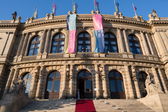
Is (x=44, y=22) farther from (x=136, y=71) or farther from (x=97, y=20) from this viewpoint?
(x=136, y=71)

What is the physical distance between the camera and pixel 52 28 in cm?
1989

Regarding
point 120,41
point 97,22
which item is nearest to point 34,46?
point 97,22

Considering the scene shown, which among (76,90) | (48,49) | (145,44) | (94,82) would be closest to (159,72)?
(145,44)

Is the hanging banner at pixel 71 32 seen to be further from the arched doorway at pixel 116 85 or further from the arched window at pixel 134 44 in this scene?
the arched window at pixel 134 44

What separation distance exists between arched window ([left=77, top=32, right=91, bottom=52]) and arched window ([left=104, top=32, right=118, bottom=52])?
2.57m

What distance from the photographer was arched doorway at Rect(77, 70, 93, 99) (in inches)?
595

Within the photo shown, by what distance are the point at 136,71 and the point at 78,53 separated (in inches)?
307

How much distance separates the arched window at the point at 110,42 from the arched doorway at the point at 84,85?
16.1ft

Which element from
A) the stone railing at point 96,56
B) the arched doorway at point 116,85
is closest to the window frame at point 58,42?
the stone railing at point 96,56

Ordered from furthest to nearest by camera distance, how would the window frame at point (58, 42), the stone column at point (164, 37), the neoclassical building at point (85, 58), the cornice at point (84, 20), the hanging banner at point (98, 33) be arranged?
the cornice at point (84, 20)
the stone column at point (164, 37)
the window frame at point (58, 42)
the hanging banner at point (98, 33)
the neoclassical building at point (85, 58)

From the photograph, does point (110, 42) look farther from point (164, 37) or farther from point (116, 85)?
point (164, 37)

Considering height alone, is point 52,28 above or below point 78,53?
above

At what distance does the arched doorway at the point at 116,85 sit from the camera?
49.9 feet

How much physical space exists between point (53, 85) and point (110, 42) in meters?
10.1
